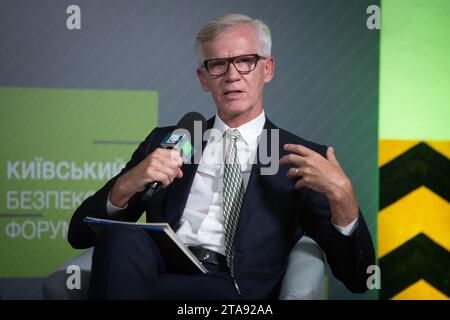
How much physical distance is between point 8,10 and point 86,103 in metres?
0.66

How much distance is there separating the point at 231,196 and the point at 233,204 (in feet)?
0.11

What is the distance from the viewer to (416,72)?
335 cm

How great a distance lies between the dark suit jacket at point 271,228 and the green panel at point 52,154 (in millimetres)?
999

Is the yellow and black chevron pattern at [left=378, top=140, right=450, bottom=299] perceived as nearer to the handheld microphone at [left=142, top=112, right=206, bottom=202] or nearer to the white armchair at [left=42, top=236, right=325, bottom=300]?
Result: the white armchair at [left=42, top=236, right=325, bottom=300]

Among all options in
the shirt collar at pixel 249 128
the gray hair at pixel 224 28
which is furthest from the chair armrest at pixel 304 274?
the gray hair at pixel 224 28

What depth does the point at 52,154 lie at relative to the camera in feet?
10.9

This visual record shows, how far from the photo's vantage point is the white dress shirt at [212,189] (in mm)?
2254

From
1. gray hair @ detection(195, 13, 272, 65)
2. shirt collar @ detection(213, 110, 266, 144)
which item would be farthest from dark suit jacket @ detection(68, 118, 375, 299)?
gray hair @ detection(195, 13, 272, 65)

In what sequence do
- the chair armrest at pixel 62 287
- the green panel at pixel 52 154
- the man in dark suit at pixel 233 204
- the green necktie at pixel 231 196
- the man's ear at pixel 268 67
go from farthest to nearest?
1. the green panel at pixel 52 154
2. the man's ear at pixel 268 67
3. the green necktie at pixel 231 196
4. the chair armrest at pixel 62 287
5. the man in dark suit at pixel 233 204

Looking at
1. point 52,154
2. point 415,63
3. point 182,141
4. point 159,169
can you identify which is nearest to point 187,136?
point 182,141

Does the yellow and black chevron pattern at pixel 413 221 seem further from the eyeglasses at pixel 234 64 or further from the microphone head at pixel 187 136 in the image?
the microphone head at pixel 187 136

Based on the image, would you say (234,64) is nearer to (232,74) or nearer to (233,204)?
(232,74)

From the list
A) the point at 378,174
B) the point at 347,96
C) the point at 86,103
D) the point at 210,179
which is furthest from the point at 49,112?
the point at 378,174
